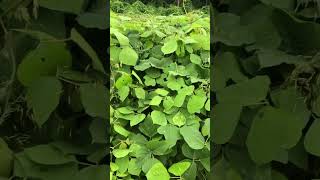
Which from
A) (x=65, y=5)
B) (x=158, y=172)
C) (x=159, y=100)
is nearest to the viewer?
(x=65, y=5)

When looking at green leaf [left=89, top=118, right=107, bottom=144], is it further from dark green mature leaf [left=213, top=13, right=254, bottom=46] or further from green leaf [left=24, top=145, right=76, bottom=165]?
dark green mature leaf [left=213, top=13, right=254, bottom=46]

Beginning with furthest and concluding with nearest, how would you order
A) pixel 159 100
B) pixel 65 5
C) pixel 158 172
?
1. pixel 159 100
2. pixel 158 172
3. pixel 65 5

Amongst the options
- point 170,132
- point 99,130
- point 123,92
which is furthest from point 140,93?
point 99,130

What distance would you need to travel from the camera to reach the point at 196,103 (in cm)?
129

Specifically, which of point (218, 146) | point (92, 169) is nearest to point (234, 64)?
point (218, 146)

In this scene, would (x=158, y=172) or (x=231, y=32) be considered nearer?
(x=231, y=32)

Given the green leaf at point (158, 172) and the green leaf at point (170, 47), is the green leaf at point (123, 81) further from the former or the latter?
the green leaf at point (158, 172)

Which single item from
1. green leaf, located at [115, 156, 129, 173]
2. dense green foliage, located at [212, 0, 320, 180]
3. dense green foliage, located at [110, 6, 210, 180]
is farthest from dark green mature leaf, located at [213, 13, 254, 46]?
green leaf, located at [115, 156, 129, 173]

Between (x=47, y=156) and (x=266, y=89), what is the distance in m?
0.32

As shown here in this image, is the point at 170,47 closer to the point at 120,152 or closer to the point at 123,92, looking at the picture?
the point at 123,92

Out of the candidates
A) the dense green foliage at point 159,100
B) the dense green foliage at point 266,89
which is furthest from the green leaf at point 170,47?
the dense green foliage at point 266,89

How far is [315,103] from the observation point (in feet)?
1.99

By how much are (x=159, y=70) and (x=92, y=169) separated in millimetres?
769

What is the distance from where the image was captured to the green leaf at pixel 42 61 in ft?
1.97
